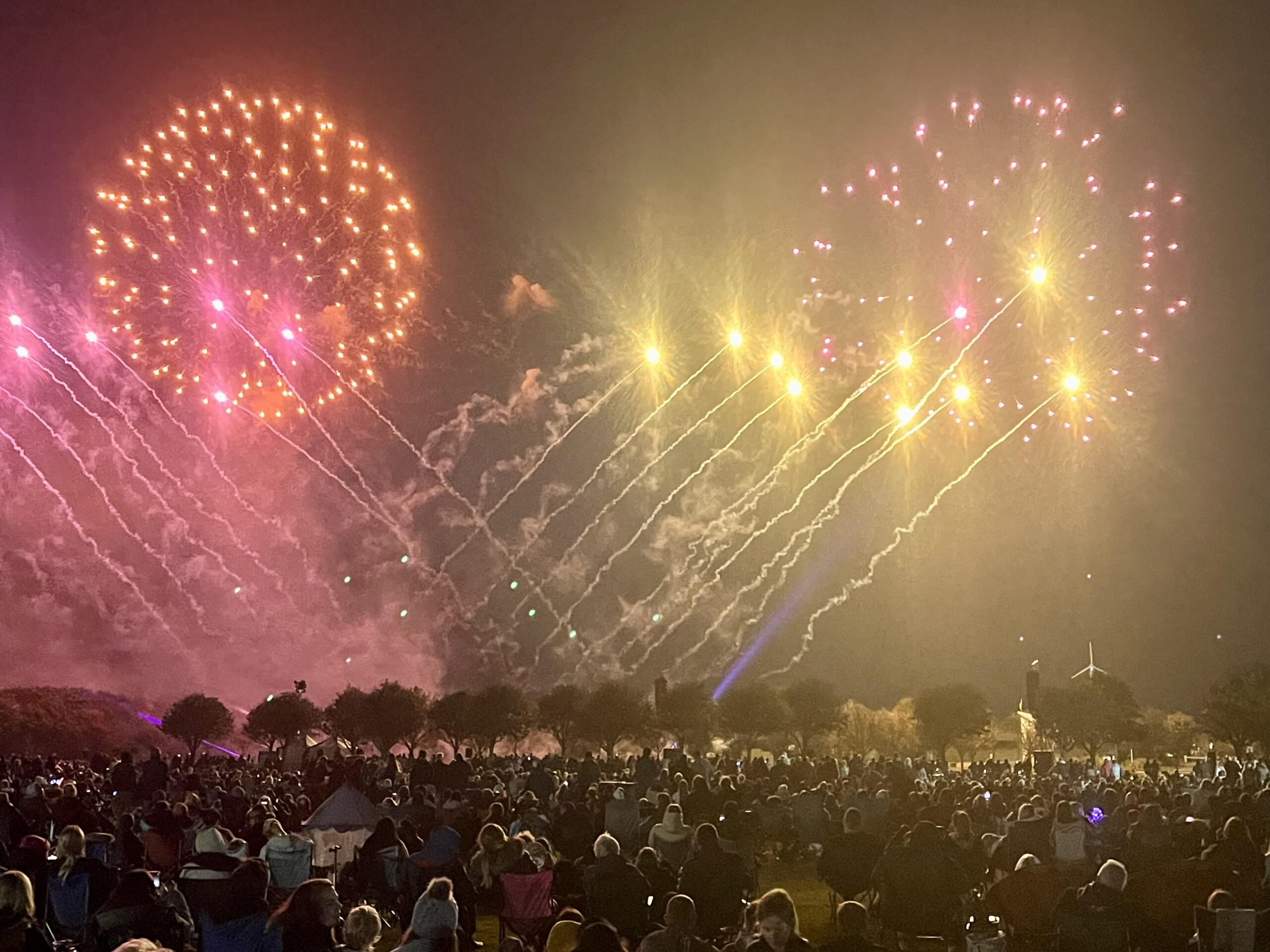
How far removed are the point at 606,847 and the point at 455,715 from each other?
68276 millimetres

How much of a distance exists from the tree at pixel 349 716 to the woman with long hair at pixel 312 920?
2812 inches

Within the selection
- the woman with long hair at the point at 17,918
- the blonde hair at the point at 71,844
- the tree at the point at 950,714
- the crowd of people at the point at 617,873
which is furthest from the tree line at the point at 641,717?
the woman with long hair at the point at 17,918

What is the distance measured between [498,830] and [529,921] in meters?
1.31

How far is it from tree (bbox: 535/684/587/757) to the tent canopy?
64.6 metres

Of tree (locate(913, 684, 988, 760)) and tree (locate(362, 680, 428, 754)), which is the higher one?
tree (locate(913, 684, 988, 760))

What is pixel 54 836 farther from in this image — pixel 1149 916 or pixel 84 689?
pixel 84 689

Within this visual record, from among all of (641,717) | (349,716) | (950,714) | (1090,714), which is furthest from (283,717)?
(1090,714)

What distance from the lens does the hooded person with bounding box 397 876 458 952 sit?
302 inches

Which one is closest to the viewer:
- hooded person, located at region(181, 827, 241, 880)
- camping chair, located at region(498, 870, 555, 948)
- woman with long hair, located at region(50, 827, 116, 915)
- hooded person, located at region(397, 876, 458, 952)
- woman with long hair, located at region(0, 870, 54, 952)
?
woman with long hair, located at region(0, 870, 54, 952)

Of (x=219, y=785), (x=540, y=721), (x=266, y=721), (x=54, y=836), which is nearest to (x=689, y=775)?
(x=219, y=785)

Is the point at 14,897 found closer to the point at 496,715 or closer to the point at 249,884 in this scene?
the point at 249,884

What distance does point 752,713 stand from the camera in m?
78.8

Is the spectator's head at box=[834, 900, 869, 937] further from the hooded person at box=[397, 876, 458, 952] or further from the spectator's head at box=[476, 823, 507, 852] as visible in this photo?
the spectator's head at box=[476, 823, 507, 852]

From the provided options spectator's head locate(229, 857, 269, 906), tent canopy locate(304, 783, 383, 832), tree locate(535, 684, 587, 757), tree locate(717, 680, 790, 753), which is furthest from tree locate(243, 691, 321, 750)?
spectator's head locate(229, 857, 269, 906)
